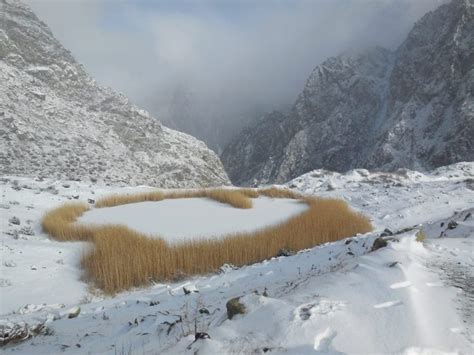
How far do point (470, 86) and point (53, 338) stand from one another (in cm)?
6334

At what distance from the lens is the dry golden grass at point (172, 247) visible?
6238 millimetres

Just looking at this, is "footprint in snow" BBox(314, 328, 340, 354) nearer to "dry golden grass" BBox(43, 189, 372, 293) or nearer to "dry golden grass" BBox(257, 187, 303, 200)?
"dry golden grass" BBox(43, 189, 372, 293)

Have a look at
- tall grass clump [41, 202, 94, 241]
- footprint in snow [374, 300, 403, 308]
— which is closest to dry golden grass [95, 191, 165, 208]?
tall grass clump [41, 202, 94, 241]

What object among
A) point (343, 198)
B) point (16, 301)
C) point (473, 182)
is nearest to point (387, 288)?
point (16, 301)

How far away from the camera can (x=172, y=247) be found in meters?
7.10

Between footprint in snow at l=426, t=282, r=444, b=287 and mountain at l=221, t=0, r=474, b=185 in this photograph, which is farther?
mountain at l=221, t=0, r=474, b=185

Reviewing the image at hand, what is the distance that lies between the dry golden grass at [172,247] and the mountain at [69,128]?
45.6 feet

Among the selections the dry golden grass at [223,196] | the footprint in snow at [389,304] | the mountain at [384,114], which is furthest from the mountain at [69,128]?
the mountain at [384,114]

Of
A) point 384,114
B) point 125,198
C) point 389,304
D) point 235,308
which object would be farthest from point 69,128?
point 384,114

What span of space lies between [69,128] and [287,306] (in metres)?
26.2

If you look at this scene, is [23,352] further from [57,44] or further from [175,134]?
[57,44]

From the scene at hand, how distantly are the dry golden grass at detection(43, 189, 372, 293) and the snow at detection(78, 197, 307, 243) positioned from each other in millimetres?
531

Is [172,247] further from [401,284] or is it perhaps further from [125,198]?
[125,198]

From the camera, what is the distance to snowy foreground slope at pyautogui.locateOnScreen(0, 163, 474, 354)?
7.43ft
